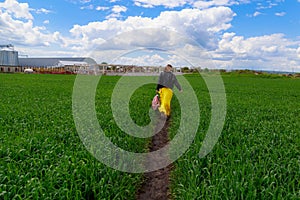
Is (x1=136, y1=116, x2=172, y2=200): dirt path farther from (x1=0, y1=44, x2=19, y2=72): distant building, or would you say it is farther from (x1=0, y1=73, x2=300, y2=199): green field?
(x1=0, y1=44, x2=19, y2=72): distant building

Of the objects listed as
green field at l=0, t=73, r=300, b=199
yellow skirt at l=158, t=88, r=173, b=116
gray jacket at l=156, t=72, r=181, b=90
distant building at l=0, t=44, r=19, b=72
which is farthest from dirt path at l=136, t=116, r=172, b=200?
distant building at l=0, t=44, r=19, b=72

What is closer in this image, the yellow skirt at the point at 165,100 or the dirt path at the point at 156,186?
the dirt path at the point at 156,186

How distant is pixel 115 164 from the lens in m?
5.34

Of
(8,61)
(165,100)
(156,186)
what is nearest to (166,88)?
(165,100)

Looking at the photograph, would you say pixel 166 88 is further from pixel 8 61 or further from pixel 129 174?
pixel 8 61

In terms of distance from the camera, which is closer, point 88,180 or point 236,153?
point 88,180

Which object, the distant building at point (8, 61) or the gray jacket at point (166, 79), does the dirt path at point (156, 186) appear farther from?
the distant building at point (8, 61)

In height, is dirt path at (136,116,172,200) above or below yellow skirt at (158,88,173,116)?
below

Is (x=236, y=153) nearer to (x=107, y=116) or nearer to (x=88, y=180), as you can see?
(x=88, y=180)

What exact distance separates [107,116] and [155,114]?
2.47m

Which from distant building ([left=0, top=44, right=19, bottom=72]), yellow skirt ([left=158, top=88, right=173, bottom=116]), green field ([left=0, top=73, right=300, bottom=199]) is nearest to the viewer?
green field ([left=0, top=73, right=300, bottom=199])

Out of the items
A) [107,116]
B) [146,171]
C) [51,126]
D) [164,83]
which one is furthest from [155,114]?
[146,171]

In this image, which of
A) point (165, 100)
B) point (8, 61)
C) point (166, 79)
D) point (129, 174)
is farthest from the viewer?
point (8, 61)

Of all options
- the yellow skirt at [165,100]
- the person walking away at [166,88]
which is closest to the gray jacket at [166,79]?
the person walking away at [166,88]
